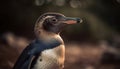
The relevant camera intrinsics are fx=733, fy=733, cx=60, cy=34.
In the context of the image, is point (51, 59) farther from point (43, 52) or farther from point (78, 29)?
point (78, 29)

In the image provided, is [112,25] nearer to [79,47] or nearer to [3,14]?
[79,47]

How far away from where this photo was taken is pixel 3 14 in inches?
472

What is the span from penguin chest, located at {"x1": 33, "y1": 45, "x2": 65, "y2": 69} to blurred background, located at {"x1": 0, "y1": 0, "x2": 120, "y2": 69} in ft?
13.9

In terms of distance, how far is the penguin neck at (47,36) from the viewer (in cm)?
679

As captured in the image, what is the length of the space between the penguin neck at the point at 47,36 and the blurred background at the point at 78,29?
4.19m

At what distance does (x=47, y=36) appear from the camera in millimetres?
6812

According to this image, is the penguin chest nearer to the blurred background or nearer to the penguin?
the penguin

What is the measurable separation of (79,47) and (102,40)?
529mm

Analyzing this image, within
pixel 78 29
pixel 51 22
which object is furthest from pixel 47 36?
pixel 78 29

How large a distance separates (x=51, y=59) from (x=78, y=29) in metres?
5.87

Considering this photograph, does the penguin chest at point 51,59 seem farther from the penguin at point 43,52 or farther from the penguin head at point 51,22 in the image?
the penguin head at point 51,22

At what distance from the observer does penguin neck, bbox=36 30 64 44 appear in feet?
22.3

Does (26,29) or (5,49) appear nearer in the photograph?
(5,49)

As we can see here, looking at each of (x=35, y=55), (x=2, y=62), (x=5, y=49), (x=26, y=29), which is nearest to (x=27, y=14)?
(x=26, y=29)
